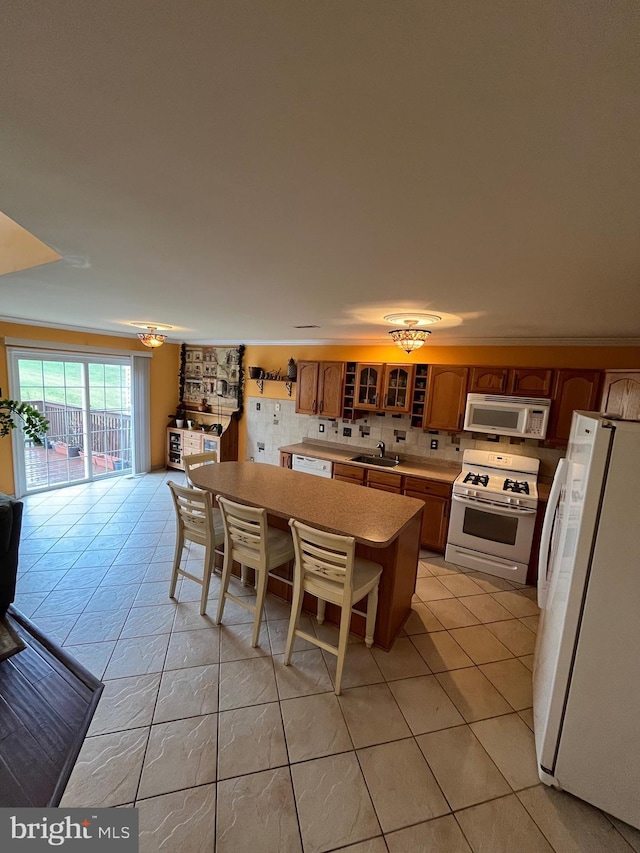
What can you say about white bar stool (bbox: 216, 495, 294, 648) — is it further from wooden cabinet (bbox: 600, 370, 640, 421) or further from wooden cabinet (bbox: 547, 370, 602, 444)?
wooden cabinet (bbox: 547, 370, 602, 444)

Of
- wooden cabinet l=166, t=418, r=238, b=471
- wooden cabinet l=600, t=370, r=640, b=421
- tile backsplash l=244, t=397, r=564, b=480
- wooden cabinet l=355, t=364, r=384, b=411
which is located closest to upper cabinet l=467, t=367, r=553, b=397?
wooden cabinet l=600, t=370, r=640, b=421

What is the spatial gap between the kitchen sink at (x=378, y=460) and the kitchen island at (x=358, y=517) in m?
1.43

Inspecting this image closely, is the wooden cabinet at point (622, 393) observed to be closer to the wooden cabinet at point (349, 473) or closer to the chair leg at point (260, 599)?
the wooden cabinet at point (349, 473)

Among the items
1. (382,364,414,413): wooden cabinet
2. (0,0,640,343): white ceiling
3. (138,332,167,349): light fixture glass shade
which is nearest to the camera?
(0,0,640,343): white ceiling

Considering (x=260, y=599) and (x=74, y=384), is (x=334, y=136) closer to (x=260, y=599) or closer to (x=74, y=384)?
(x=260, y=599)

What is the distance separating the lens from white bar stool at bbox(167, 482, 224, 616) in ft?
8.30

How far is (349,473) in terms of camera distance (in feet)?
14.0

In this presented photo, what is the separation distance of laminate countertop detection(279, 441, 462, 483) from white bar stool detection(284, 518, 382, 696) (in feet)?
5.73

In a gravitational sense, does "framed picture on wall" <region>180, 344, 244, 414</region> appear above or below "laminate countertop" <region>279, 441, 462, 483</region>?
above

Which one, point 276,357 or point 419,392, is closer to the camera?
point 419,392

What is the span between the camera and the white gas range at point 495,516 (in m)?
3.27

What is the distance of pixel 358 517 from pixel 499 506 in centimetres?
178

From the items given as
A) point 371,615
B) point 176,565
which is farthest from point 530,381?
point 176,565

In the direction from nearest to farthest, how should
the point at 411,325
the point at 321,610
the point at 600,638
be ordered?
the point at 600,638 → the point at 321,610 → the point at 411,325
